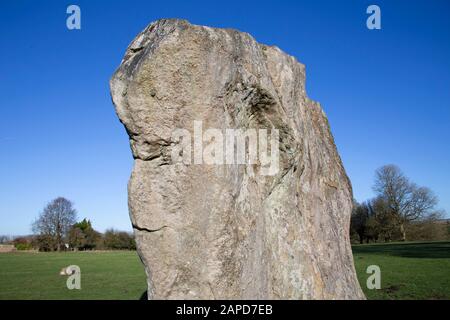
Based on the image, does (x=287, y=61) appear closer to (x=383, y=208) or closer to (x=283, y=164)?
(x=283, y=164)

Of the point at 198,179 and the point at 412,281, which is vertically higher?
the point at 198,179

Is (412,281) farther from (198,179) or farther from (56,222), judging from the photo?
(56,222)

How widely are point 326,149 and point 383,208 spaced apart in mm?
54519

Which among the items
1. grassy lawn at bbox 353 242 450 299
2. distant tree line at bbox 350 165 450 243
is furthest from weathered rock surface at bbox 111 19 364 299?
distant tree line at bbox 350 165 450 243

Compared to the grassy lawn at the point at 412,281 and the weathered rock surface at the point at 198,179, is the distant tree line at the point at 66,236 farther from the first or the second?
the weathered rock surface at the point at 198,179

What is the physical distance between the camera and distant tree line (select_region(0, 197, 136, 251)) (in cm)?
7069

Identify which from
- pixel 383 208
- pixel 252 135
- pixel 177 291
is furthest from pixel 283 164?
pixel 383 208

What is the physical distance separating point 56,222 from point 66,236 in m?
3.50

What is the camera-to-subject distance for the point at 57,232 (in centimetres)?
7338

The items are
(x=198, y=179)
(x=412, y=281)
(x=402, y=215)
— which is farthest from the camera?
(x=402, y=215)

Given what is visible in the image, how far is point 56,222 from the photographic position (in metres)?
74.1

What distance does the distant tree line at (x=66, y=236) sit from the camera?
232 ft

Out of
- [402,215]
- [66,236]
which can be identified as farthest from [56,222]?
[402,215]
